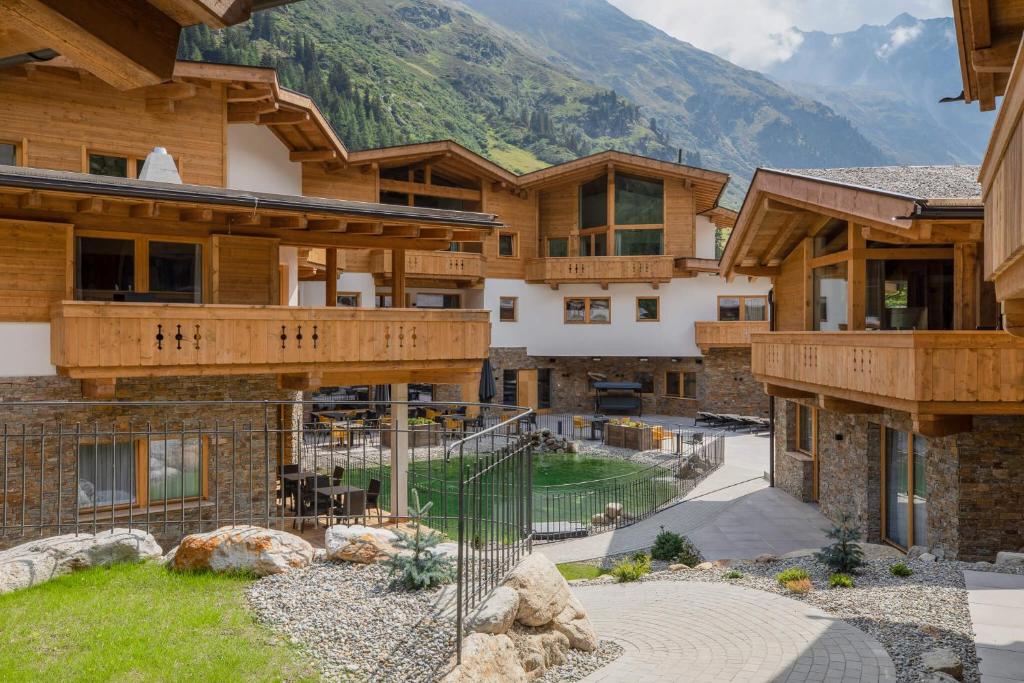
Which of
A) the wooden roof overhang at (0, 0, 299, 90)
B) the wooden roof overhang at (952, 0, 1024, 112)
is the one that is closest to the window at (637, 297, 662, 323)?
the wooden roof overhang at (952, 0, 1024, 112)

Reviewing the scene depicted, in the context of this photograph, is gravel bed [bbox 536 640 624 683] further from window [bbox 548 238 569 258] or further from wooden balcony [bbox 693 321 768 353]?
window [bbox 548 238 569 258]

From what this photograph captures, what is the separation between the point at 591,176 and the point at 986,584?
29.1 metres

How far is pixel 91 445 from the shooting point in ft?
47.5

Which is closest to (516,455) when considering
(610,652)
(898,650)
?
(610,652)

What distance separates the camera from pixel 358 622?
21.2 feet

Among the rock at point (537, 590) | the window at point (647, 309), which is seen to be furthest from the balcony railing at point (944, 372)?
the window at point (647, 309)

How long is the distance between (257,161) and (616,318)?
19.2 meters

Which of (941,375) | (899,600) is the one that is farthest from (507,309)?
(899,600)

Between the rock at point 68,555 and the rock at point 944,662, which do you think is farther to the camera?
the rock at point 68,555

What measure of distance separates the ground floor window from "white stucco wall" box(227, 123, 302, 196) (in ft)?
49.0

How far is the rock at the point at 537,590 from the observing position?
22.5ft

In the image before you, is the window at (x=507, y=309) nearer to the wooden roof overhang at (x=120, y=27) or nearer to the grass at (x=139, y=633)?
the grass at (x=139, y=633)

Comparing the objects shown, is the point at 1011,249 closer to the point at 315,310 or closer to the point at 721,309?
the point at 315,310

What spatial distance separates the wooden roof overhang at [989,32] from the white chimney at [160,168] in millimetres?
13142
